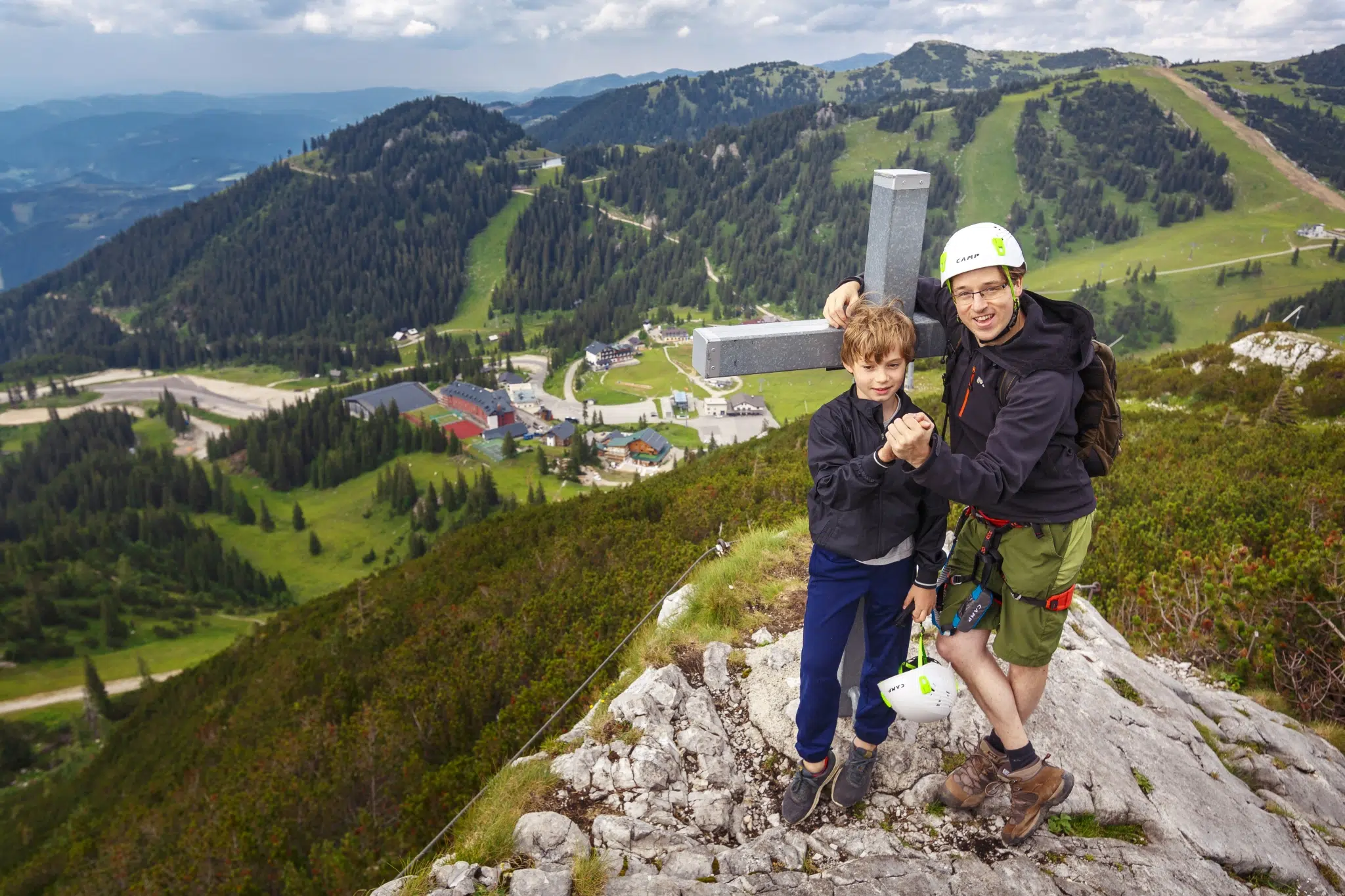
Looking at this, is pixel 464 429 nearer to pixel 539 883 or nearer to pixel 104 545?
pixel 104 545

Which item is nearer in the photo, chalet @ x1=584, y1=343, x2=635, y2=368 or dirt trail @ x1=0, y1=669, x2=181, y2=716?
dirt trail @ x1=0, y1=669, x2=181, y2=716

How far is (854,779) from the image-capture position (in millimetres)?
4398

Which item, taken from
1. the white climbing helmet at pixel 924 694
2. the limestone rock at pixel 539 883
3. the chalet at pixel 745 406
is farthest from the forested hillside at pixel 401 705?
the chalet at pixel 745 406

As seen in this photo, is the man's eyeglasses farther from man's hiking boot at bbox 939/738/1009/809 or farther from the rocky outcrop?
the rocky outcrop

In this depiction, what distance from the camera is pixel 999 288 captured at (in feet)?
11.3

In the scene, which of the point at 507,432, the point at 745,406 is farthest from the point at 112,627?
the point at 745,406

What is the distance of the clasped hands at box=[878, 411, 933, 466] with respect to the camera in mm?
3055

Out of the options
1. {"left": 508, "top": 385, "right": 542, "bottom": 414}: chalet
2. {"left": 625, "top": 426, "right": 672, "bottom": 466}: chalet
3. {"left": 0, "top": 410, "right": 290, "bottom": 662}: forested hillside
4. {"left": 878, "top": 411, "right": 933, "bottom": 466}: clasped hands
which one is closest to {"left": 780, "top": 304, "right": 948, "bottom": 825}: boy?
{"left": 878, "top": 411, "right": 933, "bottom": 466}: clasped hands

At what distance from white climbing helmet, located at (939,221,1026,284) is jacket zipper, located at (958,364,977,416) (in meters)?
0.52

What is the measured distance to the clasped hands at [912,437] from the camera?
305cm

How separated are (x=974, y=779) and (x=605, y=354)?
134576 mm

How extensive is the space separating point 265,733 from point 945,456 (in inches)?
736

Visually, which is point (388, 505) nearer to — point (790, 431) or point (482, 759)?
point (790, 431)

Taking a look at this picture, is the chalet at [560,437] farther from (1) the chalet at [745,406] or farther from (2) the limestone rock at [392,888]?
(2) the limestone rock at [392,888]
